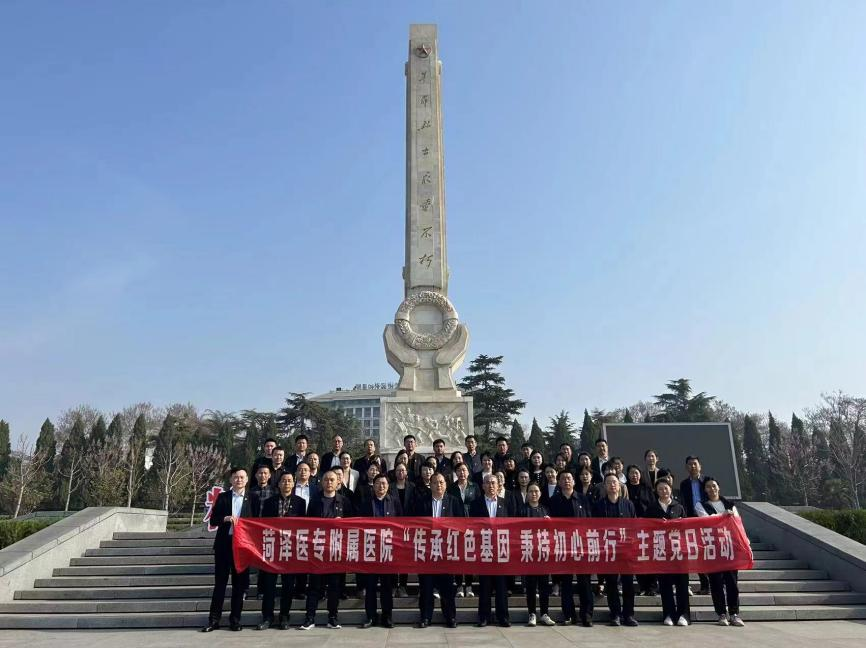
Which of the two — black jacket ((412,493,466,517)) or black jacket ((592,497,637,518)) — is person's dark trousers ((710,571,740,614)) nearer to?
black jacket ((592,497,637,518))

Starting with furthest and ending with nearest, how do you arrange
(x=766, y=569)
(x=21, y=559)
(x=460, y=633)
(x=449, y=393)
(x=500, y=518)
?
1. (x=449, y=393)
2. (x=766, y=569)
3. (x=21, y=559)
4. (x=500, y=518)
5. (x=460, y=633)

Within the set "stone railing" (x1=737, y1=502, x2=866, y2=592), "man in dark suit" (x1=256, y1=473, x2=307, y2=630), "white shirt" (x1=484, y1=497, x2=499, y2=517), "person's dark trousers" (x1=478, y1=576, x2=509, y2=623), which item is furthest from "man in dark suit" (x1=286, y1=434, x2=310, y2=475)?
"stone railing" (x1=737, y1=502, x2=866, y2=592)

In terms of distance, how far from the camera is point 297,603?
6477 mm

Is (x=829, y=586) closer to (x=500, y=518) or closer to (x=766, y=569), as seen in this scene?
(x=766, y=569)

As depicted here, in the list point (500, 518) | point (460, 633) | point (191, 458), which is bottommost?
point (460, 633)

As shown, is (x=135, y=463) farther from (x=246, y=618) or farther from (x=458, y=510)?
(x=458, y=510)

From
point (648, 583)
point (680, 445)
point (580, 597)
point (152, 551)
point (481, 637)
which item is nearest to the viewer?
point (481, 637)

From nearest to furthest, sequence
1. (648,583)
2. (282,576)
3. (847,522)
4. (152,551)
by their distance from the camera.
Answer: (282,576) < (648,583) < (152,551) < (847,522)

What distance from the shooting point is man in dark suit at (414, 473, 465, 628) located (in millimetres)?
5891

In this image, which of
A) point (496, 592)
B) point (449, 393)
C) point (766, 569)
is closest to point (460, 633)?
point (496, 592)

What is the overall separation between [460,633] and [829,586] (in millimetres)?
4441

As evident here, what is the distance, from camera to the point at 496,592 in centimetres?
599

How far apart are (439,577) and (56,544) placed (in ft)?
15.6

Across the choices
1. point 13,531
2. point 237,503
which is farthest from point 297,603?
point 13,531
